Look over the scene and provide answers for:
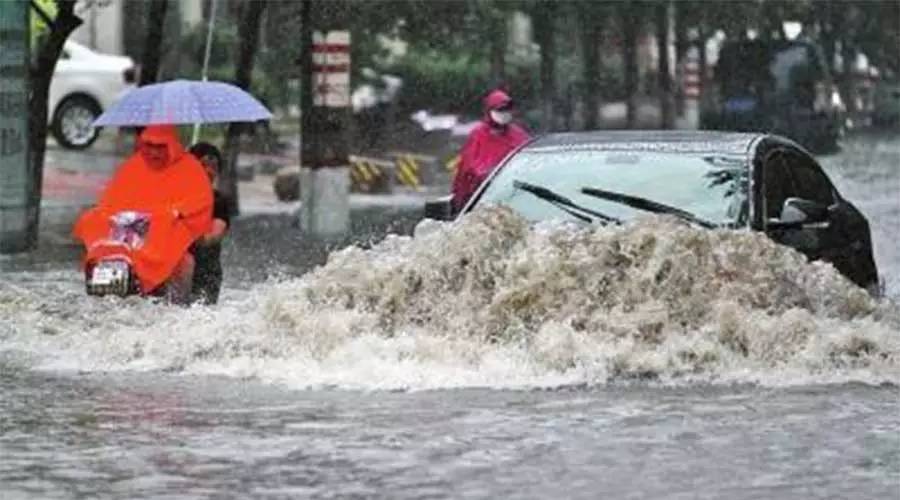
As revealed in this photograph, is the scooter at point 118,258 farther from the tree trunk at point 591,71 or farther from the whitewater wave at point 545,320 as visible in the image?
the tree trunk at point 591,71

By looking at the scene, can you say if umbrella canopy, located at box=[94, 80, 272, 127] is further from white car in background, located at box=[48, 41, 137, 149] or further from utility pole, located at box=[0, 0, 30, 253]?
white car in background, located at box=[48, 41, 137, 149]

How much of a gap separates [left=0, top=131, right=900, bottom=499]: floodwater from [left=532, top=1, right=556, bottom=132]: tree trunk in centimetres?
2490

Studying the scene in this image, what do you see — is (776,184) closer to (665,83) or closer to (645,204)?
(645,204)

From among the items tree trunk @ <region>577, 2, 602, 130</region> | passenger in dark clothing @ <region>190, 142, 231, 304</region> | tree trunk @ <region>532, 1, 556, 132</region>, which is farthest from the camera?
tree trunk @ <region>577, 2, 602, 130</region>

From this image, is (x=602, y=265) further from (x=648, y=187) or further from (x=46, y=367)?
(x=46, y=367)

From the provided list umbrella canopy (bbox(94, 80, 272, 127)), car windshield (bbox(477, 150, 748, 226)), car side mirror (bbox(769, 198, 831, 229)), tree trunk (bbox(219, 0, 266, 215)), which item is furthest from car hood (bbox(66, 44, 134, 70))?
car side mirror (bbox(769, 198, 831, 229))

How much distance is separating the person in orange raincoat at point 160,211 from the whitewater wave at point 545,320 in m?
0.90

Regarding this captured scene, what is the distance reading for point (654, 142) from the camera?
1319 centimetres

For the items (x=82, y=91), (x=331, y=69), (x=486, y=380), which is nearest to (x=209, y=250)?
(x=486, y=380)

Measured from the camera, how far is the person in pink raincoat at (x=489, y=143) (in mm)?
17109

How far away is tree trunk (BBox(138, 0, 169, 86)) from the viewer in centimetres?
2362

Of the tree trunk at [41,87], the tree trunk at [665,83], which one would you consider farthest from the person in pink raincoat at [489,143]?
the tree trunk at [665,83]

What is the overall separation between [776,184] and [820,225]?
1.20 ft

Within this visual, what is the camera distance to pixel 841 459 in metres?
9.10
